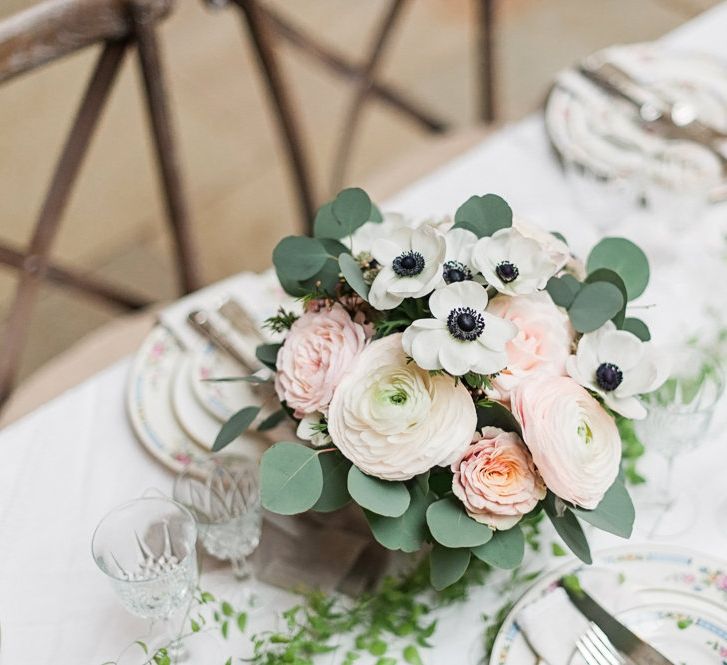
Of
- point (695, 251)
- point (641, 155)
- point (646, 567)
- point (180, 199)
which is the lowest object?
point (646, 567)

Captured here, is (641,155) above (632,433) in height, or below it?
above

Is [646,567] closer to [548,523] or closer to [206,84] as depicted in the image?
[548,523]

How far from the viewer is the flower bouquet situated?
0.72 metres

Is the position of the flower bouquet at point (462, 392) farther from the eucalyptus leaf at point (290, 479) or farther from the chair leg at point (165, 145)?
the chair leg at point (165, 145)

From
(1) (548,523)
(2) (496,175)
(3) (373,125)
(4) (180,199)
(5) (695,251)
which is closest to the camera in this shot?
(1) (548,523)

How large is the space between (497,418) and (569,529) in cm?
11

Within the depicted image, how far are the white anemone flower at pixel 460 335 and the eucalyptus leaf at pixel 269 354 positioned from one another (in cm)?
18

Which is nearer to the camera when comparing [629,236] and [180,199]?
[629,236]

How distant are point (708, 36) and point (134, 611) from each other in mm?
1223

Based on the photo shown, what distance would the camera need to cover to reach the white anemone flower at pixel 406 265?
2.44ft

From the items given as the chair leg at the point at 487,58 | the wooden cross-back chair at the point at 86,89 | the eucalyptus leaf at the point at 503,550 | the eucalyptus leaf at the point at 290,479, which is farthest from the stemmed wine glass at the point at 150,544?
the chair leg at the point at 487,58

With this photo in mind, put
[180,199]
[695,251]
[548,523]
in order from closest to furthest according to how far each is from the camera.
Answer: [548,523] → [695,251] → [180,199]

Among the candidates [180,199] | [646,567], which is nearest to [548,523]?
[646,567]

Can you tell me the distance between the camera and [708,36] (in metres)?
1.50
